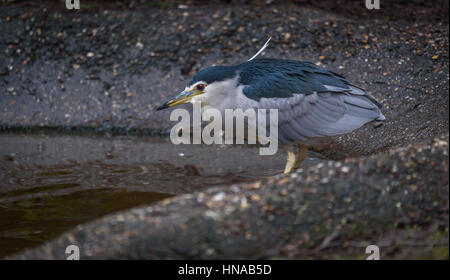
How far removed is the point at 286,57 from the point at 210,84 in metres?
2.50

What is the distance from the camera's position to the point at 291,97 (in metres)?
4.40

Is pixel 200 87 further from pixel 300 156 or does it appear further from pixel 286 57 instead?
pixel 286 57

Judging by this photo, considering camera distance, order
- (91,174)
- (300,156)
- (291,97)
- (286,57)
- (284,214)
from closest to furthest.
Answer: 1. (284,214)
2. (291,97)
3. (300,156)
4. (91,174)
5. (286,57)

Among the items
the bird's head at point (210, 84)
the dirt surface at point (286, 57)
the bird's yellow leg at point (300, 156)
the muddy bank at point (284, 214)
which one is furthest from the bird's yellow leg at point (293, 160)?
the muddy bank at point (284, 214)

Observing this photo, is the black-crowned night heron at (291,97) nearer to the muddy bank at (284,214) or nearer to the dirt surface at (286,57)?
the dirt surface at (286,57)

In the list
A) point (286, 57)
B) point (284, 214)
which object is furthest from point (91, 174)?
point (286, 57)

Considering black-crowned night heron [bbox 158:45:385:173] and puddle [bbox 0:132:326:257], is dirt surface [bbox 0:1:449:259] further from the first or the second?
black-crowned night heron [bbox 158:45:385:173]

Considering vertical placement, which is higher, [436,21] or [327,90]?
[436,21]

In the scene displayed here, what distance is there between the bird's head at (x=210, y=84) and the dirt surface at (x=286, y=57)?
4.69 ft

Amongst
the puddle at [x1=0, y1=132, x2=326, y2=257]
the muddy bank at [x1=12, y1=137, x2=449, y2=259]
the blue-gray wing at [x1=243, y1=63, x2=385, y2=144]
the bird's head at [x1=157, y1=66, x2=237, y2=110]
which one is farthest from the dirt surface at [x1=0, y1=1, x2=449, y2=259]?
the bird's head at [x1=157, y1=66, x2=237, y2=110]

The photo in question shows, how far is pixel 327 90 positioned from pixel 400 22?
3165mm

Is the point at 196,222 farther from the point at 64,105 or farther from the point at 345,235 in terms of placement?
the point at 64,105
